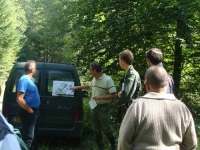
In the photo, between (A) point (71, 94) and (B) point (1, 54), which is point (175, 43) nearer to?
(A) point (71, 94)

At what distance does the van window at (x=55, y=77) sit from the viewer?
784 centimetres

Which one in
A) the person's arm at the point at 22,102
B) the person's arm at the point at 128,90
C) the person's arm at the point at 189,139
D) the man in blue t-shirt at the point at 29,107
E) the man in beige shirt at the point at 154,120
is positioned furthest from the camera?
the man in blue t-shirt at the point at 29,107

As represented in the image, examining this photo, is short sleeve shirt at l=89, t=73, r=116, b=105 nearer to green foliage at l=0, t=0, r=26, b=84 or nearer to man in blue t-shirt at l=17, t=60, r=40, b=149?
man in blue t-shirt at l=17, t=60, r=40, b=149

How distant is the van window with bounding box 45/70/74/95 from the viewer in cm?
784

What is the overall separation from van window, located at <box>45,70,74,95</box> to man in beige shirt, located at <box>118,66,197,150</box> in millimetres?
4752

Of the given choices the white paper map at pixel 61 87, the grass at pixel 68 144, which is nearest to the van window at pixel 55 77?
the white paper map at pixel 61 87

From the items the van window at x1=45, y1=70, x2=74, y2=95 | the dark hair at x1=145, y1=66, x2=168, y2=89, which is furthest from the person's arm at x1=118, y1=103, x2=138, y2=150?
the van window at x1=45, y1=70, x2=74, y2=95

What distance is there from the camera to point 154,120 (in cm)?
315

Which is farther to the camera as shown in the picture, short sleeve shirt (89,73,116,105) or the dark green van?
the dark green van

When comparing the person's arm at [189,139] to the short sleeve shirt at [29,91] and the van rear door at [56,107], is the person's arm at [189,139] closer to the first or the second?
the short sleeve shirt at [29,91]

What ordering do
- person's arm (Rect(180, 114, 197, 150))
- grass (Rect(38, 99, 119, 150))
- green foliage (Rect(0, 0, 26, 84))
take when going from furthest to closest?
green foliage (Rect(0, 0, 26, 84)), grass (Rect(38, 99, 119, 150)), person's arm (Rect(180, 114, 197, 150))

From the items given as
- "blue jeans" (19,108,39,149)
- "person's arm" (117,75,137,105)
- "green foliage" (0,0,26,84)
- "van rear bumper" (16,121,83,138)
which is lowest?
"van rear bumper" (16,121,83,138)

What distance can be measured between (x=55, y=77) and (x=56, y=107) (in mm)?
690

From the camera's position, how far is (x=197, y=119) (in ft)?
32.1
